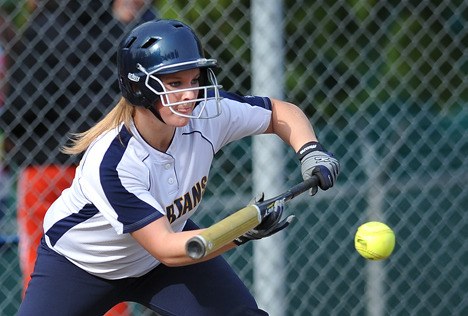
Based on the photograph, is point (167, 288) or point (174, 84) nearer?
point (174, 84)

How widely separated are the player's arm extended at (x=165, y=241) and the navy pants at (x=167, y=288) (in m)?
0.39

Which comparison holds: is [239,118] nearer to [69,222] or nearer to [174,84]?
[174,84]

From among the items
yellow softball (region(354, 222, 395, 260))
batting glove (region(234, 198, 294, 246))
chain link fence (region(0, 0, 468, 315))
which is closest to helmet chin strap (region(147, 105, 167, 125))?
batting glove (region(234, 198, 294, 246))

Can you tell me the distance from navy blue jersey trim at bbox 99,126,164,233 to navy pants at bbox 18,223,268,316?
1.37ft

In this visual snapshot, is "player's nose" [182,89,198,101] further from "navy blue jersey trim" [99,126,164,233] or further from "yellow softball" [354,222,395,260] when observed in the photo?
"yellow softball" [354,222,395,260]

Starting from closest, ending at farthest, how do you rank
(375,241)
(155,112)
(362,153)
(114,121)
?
(155,112), (114,121), (375,241), (362,153)

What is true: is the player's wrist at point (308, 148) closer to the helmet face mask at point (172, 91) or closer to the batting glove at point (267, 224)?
the helmet face mask at point (172, 91)

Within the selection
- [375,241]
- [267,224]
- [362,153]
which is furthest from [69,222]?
[362,153]

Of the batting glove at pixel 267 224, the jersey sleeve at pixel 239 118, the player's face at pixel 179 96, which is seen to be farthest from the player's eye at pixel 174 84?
the batting glove at pixel 267 224

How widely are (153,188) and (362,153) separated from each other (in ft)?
6.89

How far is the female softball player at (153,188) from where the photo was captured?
335 cm

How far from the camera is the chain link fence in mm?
5289

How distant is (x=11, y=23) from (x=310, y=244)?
1883 millimetres

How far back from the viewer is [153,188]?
349cm
